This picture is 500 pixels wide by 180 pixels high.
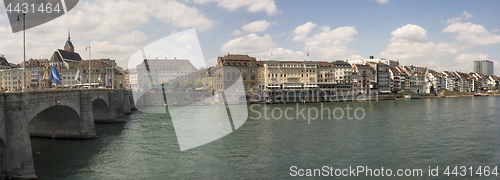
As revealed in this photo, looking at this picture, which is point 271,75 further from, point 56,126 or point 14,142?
point 14,142

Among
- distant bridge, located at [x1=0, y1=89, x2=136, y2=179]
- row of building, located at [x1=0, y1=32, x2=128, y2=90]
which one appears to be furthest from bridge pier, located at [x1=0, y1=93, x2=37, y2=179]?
row of building, located at [x1=0, y1=32, x2=128, y2=90]

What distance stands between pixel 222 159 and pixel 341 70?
115597mm

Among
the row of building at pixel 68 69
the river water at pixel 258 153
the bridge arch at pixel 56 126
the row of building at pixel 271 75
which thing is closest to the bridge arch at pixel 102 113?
the river water at pixel 258 153

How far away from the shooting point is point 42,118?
1139 inches

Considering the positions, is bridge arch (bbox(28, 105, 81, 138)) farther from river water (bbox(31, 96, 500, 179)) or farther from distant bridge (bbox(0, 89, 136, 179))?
river water (bbox(31, 96, 500, 179))

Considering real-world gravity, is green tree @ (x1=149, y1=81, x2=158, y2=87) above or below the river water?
above

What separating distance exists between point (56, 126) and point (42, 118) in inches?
55.3

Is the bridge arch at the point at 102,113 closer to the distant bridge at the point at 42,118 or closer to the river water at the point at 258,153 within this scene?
the distant bridge at the point at 42,118

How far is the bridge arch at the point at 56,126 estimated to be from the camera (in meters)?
28.9

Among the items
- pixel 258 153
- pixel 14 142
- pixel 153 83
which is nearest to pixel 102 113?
pixel 258 153

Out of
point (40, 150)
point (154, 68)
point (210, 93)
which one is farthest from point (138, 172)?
point (154, 68)

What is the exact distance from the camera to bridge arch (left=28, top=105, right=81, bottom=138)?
94.8 ft

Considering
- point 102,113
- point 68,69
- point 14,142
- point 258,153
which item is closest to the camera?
point 14,142

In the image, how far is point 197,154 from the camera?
80.2 ft
